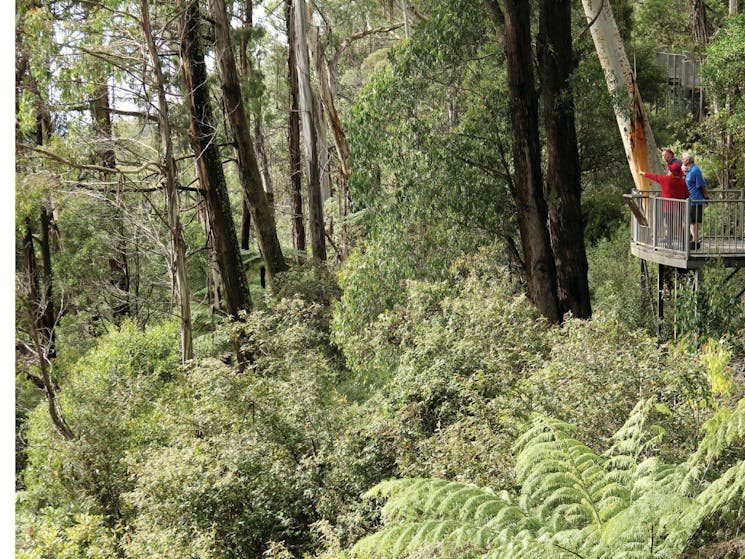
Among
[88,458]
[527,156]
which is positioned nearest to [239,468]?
[88,458]

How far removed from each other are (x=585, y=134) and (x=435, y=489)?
12.3 meters

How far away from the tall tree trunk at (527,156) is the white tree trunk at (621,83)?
1745mm

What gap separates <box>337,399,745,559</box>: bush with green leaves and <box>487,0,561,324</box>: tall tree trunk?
6744 millimetres

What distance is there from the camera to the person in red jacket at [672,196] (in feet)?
37.9

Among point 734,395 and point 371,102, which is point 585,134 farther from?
point 734,395

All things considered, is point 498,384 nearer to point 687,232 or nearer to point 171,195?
point 687,232

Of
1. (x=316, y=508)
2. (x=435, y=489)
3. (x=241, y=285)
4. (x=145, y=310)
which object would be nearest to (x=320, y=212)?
(x=241, y=285)

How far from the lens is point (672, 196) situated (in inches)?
470

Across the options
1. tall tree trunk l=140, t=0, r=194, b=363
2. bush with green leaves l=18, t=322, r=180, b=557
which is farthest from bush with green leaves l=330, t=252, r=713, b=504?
tall tree trunk l=140, t=0, r=194, b=363

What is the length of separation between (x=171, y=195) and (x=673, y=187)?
7270 mm

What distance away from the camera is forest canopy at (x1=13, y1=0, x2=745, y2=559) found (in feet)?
14.7

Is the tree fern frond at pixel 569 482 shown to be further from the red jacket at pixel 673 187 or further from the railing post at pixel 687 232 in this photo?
the red jacket at pixel 673 187

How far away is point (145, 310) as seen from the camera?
986 inches

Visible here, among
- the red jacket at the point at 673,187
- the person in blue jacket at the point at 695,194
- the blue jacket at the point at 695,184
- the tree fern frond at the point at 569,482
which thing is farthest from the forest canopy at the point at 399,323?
the blue jacket at the point at 695,184
